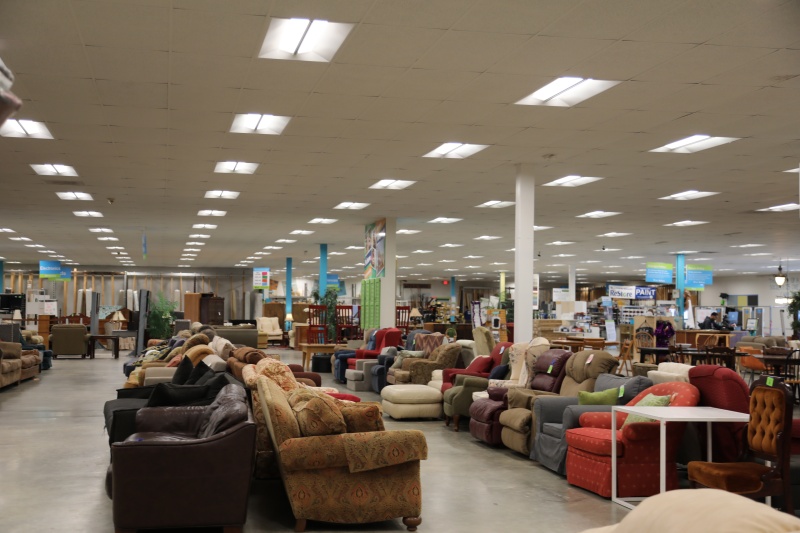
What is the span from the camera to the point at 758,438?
528 cm

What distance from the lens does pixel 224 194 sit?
567 inches

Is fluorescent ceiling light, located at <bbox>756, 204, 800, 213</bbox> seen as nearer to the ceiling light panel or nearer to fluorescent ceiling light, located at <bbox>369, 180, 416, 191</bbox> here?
fluorescent ceiling light, located at <bbox>369, 180, 416, 191</bbox>

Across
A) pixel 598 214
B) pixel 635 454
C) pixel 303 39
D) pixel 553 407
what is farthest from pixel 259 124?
pixel 598 214

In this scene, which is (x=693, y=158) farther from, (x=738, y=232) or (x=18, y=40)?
(x=738, y=232)

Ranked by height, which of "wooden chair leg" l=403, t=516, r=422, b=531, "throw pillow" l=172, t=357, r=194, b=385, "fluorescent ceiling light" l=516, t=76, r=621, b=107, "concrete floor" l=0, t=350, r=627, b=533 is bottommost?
"concrete floor" l=0, t=350, r=627, b=533

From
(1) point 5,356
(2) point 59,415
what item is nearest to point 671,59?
(2) point 59,415

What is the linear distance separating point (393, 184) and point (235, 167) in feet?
8.92

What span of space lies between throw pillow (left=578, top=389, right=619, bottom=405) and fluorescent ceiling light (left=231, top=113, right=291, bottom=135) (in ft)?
→ 14.6

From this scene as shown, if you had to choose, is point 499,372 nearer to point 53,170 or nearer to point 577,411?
point 577,411

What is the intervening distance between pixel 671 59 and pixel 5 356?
1243 centimetres

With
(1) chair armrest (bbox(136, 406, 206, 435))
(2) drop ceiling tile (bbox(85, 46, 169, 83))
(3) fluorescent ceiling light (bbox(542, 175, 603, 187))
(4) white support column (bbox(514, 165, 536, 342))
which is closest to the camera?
(1) chair armrest (bbox(136, 406, 206, 435))


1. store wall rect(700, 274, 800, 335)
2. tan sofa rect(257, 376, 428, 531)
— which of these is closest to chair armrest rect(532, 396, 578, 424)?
tan sofa rect(257, 376, 428, 531)

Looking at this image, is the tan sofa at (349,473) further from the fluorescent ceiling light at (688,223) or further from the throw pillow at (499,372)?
the fluorescent ceiling light at (688,223)

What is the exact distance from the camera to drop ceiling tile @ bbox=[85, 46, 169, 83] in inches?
262
